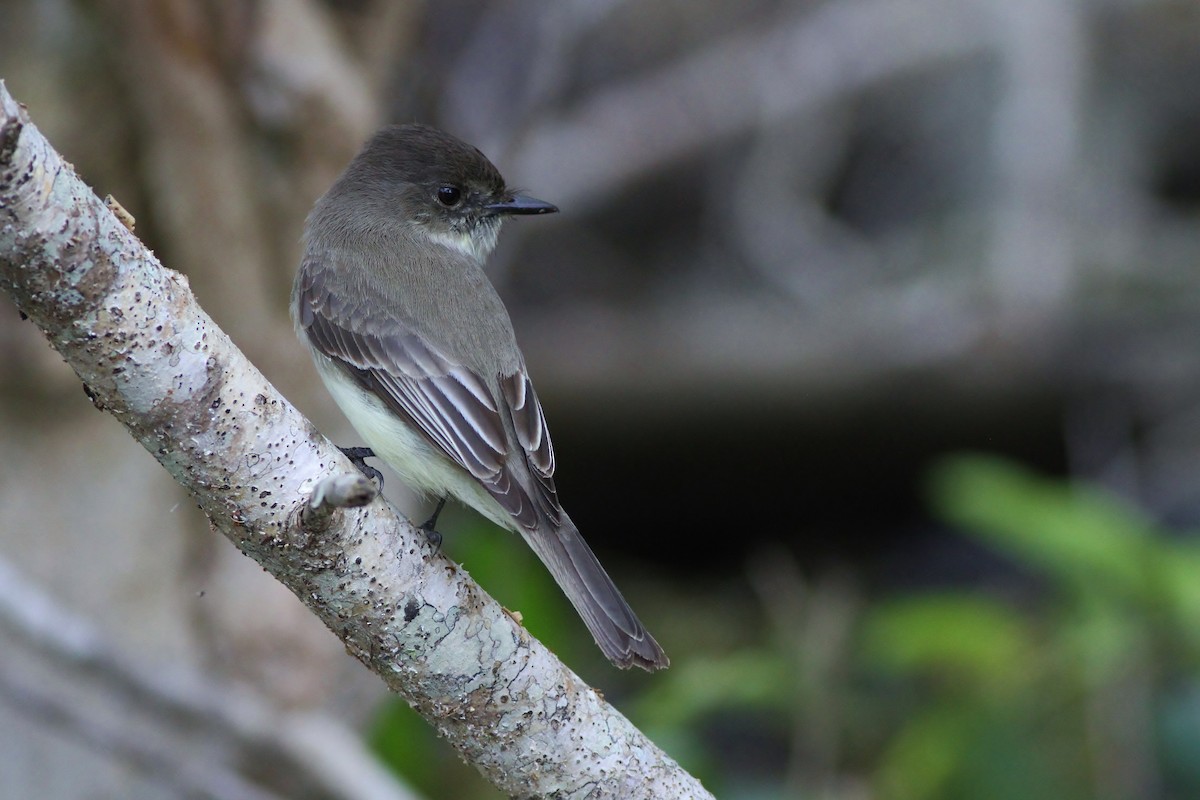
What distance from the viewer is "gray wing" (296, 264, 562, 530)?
286cm

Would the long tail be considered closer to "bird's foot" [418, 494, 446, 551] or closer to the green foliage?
"bird's foot" [418, 494, 446, 551]

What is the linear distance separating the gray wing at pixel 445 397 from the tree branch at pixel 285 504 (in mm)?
629

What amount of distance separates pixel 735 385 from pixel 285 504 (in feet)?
17.0

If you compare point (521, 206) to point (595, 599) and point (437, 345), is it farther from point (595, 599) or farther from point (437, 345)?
point (595, 599)

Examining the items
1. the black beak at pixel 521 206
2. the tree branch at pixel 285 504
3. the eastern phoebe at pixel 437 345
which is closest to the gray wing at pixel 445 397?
the eastern phoebe at pixel 437 345

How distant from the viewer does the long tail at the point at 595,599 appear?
2.62 meters

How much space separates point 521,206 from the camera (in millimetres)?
3549

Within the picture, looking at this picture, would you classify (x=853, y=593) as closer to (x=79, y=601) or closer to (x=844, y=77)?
(x=844, y=77)

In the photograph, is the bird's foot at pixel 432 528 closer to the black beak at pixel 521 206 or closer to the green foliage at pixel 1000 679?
the black beak at pixel 521 206

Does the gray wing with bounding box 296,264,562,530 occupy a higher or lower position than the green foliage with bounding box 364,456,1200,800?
lower

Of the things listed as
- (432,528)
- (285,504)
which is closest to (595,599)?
(432,528)

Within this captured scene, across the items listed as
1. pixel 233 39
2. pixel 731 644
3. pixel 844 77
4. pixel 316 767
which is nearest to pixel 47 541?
pixel 316 767

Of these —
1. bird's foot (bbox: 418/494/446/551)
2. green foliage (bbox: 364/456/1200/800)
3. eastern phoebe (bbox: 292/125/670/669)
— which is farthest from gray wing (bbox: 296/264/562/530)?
green foliage (bbox: 364/456/1200/800)

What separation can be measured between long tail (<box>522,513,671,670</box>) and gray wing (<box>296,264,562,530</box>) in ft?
0.14
